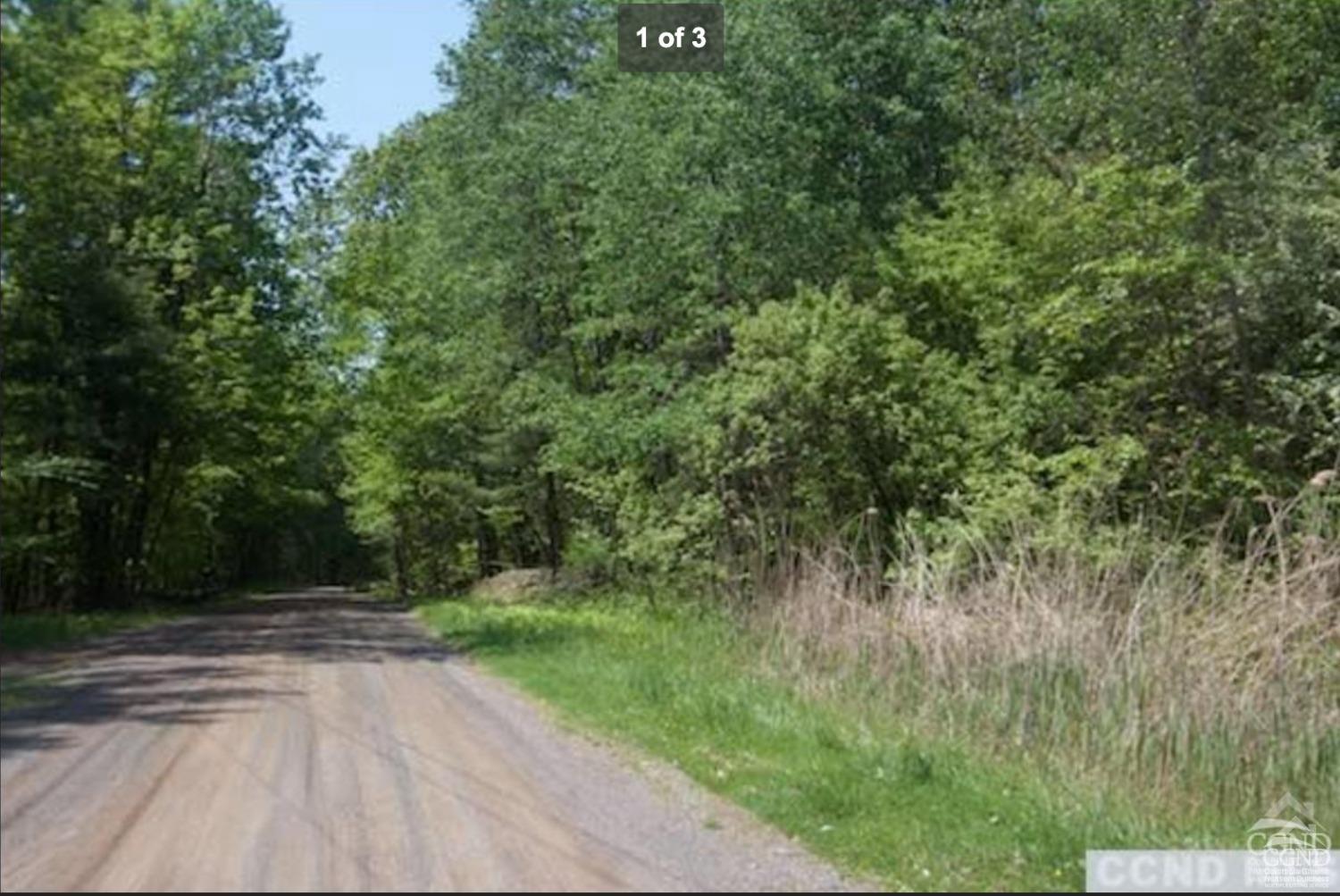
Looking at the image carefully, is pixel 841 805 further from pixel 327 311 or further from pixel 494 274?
pixel 327 311

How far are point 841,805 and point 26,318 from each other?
22794mm

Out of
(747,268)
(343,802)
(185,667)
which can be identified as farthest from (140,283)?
(343,802)

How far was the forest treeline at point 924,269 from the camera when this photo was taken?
22.0m

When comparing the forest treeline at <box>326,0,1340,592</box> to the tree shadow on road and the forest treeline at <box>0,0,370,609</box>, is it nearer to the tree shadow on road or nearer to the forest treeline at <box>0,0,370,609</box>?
the tree shadow on road

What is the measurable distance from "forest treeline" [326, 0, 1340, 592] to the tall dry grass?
5.41 metres

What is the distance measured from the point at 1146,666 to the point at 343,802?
21.0 ft

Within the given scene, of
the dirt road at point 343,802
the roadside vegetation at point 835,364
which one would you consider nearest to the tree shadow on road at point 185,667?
the dirt road at point 343,802

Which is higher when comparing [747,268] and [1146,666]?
[747,268]

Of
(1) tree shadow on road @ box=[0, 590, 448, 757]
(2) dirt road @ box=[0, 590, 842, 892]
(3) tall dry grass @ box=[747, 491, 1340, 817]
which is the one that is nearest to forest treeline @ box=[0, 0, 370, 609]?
(1) tree shadow on road @ box=[0, 590, 448, 757]

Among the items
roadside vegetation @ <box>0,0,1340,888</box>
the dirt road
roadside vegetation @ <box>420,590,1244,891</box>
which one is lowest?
roadside vegetation @ <box>420,590,1244,891</box>

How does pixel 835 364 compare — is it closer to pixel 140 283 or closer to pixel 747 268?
pixel 747 268

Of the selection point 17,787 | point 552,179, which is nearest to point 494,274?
point 552,179

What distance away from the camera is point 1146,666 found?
11.1 metres

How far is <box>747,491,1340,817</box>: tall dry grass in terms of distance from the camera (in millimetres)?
10703
